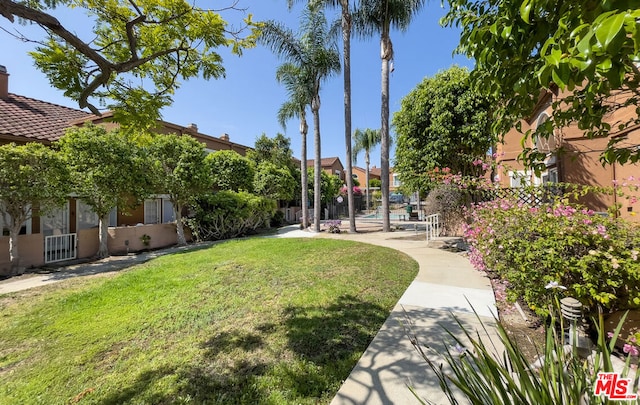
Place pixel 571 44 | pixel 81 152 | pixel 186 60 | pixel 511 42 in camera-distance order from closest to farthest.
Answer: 1. pixel 571 44
2. pixel 511 42
3. pixel 186 60
4. pixel 81 152

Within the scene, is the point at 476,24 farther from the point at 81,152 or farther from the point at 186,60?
the point at 81,152

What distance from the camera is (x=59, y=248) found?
9391 millimetres

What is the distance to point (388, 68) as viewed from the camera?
1330 centimetres

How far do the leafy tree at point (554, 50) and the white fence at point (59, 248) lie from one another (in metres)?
12.8

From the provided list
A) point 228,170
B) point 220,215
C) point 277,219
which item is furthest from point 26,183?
point 277,219

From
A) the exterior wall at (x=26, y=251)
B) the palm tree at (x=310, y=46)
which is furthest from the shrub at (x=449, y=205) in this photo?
the exterior wall at (x=26, y=251)

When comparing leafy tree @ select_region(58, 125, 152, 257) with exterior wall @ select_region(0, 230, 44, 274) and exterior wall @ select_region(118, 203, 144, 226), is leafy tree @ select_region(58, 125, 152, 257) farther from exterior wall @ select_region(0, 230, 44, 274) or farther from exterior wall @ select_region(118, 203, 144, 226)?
exterior wall @ select_region(118, 203, 144, 226)

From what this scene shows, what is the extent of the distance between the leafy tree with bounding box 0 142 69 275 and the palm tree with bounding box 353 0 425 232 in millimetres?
12515

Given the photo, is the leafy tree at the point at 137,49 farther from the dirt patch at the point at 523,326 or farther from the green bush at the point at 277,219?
the green bush at the point at 277,219

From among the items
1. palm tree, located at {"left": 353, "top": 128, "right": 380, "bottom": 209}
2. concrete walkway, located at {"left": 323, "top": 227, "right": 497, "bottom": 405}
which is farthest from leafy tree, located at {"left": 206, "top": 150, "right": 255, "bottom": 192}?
palm tree, located at {"left": 353, "top": 128, "right": 380, "bottom": 209}

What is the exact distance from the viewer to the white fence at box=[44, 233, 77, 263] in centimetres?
909

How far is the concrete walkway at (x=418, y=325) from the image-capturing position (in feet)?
8.27

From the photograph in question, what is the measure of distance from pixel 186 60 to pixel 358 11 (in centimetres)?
1183

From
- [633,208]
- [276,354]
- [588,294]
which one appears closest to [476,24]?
[588,294]
